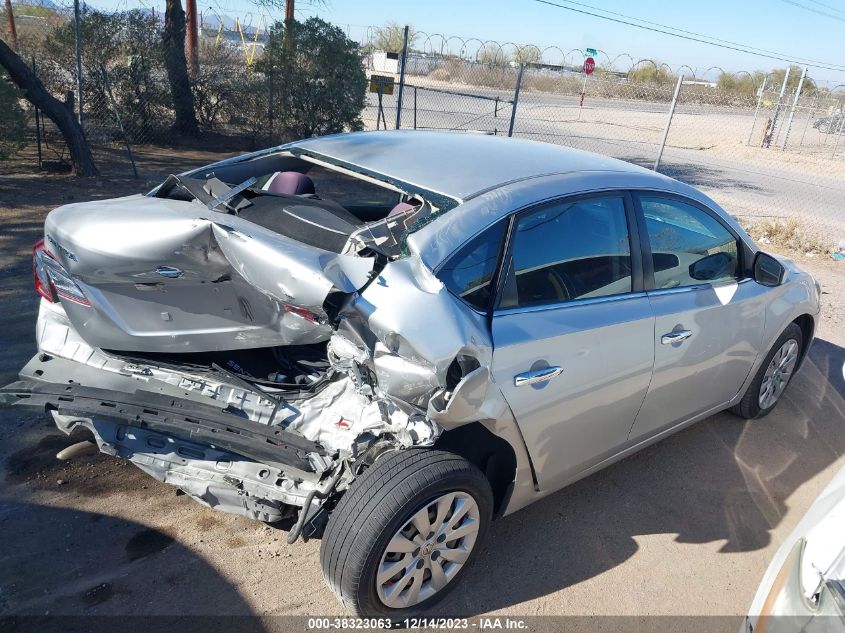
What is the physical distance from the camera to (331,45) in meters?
12.3

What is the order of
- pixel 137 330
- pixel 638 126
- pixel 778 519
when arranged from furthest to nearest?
pixel 638 126
pixel 778 519
pixel 137 330

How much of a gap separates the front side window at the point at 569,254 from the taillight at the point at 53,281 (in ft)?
6.48

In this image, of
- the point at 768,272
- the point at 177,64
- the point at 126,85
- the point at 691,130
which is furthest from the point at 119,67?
the point at 691,130

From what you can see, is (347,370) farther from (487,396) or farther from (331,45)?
(331,45)

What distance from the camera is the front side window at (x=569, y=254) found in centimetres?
279

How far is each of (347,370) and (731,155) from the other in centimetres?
1976

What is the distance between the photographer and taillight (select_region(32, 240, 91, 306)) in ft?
10.1

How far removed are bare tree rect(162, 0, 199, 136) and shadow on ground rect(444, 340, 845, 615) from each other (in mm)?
10985

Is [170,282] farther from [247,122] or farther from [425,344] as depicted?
[247,122]

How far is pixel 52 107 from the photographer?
28.3ft

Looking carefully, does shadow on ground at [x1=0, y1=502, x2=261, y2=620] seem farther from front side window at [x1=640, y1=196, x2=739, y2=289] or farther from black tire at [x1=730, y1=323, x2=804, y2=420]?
black tire at [x1=730, y1=323, x2=804, y2=420]

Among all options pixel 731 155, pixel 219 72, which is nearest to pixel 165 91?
pixel 219 72

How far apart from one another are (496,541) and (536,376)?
1003 mm

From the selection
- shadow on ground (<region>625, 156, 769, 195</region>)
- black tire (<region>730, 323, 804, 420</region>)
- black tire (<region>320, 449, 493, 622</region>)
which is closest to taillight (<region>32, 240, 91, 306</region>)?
black tire (<region>320, 449, 493, 622</region>)
